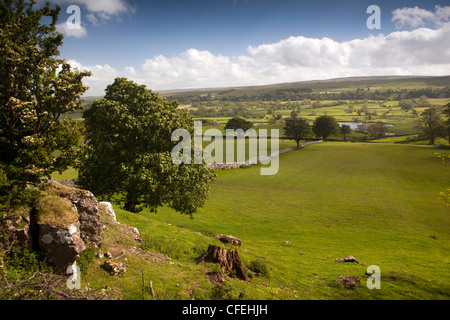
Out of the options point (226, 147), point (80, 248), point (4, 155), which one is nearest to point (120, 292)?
point (80, 248)

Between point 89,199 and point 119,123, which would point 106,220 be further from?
point 119,123

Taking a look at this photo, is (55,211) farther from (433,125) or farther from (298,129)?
(433,125)

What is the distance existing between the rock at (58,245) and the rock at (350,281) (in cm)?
1716

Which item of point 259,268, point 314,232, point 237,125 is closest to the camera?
point 259,268

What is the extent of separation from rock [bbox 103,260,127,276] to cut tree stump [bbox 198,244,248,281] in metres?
5.45

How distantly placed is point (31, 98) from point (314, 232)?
3230cm

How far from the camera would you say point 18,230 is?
35.4 ft

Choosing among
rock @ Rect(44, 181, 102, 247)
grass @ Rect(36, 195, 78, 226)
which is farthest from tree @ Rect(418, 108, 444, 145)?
grass @ Rect(36, 195, 78, 226)

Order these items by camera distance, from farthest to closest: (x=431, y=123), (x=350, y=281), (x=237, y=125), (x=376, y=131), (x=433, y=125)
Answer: (x=376, y=131)
(x=237, y=125)
(x=431, y=123)
(x=433, y=125)
(x=350, y=281)

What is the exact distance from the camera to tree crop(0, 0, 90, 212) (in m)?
11.5

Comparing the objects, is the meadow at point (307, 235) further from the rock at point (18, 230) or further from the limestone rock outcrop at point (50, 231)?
the rock at point (18, 230)

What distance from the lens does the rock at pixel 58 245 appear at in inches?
433

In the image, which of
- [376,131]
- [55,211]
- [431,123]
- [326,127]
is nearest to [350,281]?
[55,211]

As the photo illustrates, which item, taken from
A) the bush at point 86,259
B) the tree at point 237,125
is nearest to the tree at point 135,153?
the bush at point 86,259
